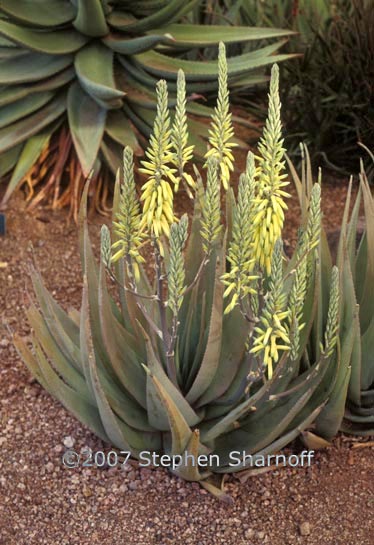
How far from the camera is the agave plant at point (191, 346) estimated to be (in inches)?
91.5

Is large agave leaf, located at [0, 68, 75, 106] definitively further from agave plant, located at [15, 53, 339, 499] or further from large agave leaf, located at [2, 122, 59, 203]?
agave plant, located at [15, 53, 339, 499]


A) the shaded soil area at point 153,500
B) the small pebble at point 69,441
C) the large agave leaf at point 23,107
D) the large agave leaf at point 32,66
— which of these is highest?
the large agave leaf at point 32,66

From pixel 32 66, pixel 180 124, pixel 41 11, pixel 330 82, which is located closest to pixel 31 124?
pixel 32 66

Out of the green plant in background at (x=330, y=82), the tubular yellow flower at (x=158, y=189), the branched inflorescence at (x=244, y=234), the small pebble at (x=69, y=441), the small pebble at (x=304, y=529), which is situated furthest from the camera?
the green plant in background at (x=330, y=82)

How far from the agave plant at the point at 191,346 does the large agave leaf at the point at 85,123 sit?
1.25m

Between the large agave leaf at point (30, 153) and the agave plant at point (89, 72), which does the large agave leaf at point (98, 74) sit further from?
the large agave leaf at point (30, 153)

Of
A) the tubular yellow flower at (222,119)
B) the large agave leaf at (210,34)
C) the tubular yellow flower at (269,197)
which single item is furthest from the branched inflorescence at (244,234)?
the large agave leaf at (210,34)

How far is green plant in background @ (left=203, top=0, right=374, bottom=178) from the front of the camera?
453 cm

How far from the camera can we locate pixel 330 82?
15.4 ft

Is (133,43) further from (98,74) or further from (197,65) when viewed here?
(197,65)

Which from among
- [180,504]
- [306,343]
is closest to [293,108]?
[306,343]

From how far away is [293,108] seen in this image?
477 centimetres

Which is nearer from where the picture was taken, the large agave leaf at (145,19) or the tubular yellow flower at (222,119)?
the tubular yellow flower at (222,119)

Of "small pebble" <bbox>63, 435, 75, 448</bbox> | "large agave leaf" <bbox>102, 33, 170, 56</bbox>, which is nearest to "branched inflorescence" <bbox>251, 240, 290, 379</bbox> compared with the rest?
"small pebble" <bbox>63, 435, 75, 448</bbox>
